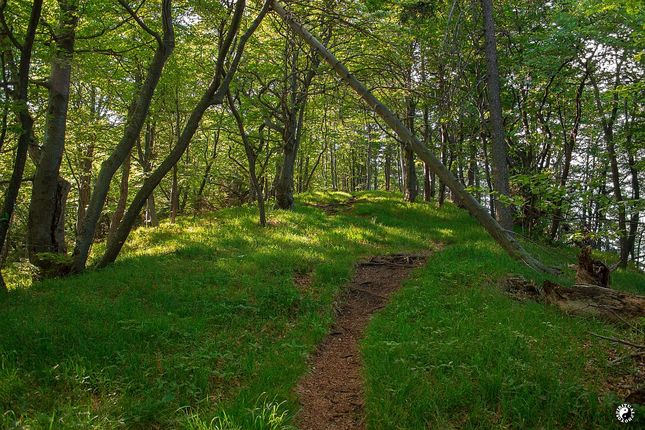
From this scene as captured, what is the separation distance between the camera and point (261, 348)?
5.68m

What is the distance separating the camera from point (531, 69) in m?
13.1

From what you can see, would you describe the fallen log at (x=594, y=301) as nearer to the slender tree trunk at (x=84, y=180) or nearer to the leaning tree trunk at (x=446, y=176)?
the leaning tree trunk at (x=446, y=176)

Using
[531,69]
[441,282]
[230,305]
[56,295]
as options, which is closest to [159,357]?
[230,305]

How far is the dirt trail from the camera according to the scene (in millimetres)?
4348

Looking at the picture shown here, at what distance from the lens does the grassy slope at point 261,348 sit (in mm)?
3980

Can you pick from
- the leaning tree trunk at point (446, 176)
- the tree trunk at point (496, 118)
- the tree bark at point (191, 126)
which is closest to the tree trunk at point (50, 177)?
the tree bark at point (191, 126)

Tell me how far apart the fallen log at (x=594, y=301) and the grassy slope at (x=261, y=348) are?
18.3 inches

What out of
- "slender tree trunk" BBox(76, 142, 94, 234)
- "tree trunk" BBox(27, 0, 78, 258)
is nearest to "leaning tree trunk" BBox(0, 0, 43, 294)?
"tree trunk" BBox(27, 0, 78, 258)

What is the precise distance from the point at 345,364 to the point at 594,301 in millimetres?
4308

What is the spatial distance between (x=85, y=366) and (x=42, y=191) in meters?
5.76

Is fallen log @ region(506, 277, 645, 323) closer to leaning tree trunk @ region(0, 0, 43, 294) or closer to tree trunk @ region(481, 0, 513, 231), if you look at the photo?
tree trunk @ region(481, 0, 513, 231)

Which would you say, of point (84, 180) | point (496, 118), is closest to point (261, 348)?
point (496, 118)

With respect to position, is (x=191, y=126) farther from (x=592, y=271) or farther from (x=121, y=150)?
(x=592, y=271)

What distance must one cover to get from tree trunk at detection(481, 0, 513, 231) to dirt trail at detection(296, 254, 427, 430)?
3.80 m
